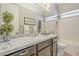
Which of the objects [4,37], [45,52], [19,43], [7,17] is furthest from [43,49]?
[7,17]

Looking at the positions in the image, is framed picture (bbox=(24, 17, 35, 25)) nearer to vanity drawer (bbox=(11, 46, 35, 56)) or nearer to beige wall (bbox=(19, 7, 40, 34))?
beige wall (bbox=(19, 7, 40, 34))

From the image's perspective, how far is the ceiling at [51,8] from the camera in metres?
1.31

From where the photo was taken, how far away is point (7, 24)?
1.21 m

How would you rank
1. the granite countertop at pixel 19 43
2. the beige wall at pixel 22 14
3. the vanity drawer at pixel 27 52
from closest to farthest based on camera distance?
the granite countertop at pixel 19 43
the vanity drawer at pixel 27 52
the beige wall at pixel 22 14

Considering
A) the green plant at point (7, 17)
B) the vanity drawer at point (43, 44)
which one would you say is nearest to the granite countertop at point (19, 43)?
the vanity drawer at point (43, 44)

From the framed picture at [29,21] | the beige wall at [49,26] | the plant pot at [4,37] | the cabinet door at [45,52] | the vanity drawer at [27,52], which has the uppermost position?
the framed picture at [29,21]

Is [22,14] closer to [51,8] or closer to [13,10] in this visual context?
[13,10]

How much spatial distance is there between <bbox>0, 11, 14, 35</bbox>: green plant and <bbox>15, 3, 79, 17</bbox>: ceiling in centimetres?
23

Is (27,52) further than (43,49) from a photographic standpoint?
No

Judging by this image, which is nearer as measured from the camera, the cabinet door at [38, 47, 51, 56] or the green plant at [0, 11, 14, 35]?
the green plant at [0, 11, 14, 35]

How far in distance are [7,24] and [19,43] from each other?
0.29m

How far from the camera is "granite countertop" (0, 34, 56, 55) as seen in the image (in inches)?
39.1

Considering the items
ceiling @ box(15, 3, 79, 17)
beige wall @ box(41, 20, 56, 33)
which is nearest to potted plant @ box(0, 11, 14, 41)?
ceiling @ box(15, 3, 79, 17)

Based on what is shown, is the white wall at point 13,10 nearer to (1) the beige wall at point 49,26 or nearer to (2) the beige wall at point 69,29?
(1) the beige wall at point 49,26
